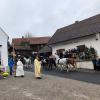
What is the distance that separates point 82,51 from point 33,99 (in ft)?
75.4

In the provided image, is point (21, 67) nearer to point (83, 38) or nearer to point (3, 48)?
point (3, 48)

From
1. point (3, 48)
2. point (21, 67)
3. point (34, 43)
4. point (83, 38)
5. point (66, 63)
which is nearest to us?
point (21, 67)

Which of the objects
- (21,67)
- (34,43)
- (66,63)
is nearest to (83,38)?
(66,63)

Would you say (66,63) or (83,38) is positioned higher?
(83,38)

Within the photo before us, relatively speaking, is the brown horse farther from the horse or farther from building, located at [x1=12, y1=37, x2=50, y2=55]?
building, located at [x1=12, y1=37, x2=50, y2=55]

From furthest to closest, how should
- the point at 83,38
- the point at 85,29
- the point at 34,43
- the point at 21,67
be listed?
the point at 34,43 < the point at 85,29 < the point at 83,38 < the point at 21,67

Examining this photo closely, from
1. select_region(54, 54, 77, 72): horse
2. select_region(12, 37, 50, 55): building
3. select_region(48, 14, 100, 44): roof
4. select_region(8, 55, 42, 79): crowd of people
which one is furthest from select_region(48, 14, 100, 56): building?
select_region(12, 37, 50, 55): building

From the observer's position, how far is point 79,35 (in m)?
37.5

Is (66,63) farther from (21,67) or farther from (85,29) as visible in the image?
(85,29)

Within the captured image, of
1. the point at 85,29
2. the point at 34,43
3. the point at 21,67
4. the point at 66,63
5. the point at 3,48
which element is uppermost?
the point at 34,43

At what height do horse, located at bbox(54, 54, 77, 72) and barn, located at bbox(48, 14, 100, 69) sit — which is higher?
barn, located at bbox(48, 14, 100, 69)

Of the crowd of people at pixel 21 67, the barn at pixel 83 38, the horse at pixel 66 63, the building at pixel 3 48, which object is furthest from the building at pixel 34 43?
the crowd of people at pixel 21 67

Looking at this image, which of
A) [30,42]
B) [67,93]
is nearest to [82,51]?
[67,93]

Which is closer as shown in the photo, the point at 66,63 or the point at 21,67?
the point at 21,67
